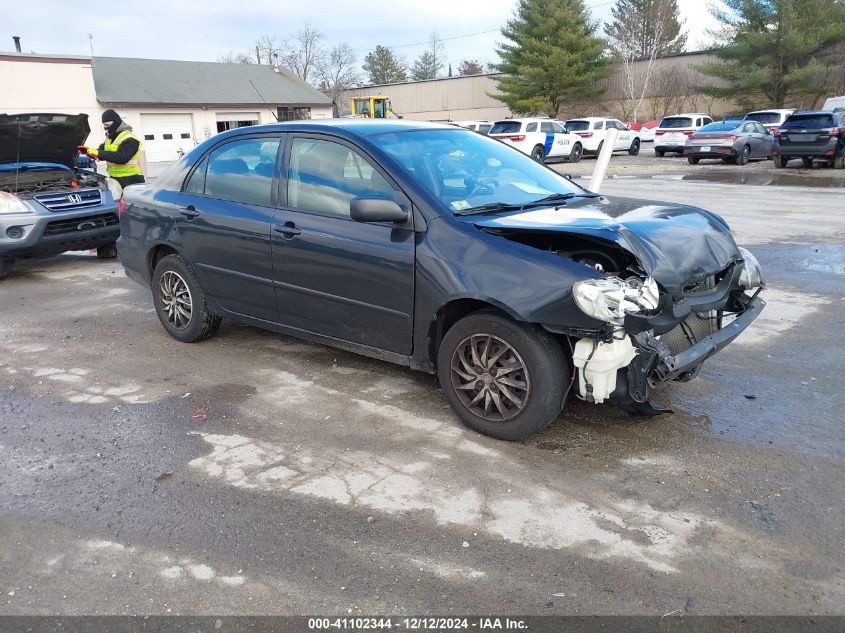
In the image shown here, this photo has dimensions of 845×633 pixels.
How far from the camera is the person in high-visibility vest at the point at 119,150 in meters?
9.55

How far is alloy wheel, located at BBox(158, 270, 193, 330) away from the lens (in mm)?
5656

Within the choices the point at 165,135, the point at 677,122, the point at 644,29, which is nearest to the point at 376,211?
the point at 677,122

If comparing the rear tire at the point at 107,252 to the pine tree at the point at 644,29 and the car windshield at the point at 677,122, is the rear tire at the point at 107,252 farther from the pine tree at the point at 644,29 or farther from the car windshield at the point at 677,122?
the pine tree at the point at 644,29

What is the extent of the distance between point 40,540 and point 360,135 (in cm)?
287

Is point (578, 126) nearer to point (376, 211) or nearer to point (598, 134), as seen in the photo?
point (598, 134)

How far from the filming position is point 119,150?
955 centimetres

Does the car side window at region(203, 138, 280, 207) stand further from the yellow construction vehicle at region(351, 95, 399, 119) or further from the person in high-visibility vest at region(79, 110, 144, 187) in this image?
the yellow construction vehicle at region(351, 95, 399, 119)

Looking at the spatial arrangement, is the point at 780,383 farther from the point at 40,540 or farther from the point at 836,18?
the point at 836,18

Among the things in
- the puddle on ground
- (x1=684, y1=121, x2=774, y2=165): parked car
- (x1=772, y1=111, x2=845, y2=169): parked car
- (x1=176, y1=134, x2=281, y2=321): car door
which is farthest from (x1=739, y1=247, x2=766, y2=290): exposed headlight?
(x1=684, y1=121, x2=774, y2=165): parked car

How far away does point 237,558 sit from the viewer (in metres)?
2.96

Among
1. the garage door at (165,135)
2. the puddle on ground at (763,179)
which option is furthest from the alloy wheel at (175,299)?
the garage door at (165,135)

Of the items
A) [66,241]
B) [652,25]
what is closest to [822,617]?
[66,241]

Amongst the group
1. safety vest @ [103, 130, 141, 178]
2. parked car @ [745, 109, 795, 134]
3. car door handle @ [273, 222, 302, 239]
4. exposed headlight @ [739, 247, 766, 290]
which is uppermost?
parked car @ [745, 109, 795, 134]

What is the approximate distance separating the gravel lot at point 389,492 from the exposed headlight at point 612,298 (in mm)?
843
